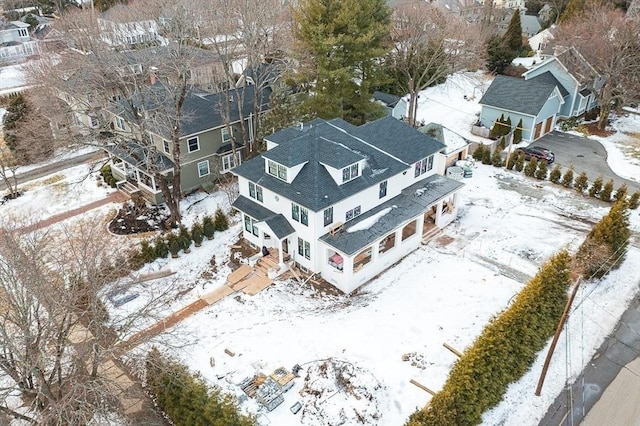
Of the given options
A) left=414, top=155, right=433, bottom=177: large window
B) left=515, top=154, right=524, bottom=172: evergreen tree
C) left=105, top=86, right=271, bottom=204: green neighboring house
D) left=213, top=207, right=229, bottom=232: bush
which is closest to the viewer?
left=414, top=155, right=433, bottom=177: large window

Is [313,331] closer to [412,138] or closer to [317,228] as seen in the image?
[317,228]

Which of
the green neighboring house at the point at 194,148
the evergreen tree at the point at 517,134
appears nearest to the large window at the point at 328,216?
Result: the green neighboring house at the point at 194,148

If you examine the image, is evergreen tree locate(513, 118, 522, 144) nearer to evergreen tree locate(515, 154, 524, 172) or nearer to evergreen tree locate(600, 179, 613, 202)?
evergreen tree locate(515, 154, 524, 172)

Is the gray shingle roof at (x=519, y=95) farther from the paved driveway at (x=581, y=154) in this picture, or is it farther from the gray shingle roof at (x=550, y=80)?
the paved driveway at (x=581, y=154)

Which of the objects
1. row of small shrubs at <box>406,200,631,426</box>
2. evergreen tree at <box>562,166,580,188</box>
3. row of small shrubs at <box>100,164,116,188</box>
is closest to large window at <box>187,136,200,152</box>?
row of small shrubs at <box>100,164,116,188</box>

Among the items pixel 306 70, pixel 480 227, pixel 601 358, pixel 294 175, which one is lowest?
pixel 601 358

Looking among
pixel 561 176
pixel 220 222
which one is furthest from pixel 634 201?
pixel 220 222

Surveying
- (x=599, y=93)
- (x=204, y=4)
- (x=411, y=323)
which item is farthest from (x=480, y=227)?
(x=599, y=93)
